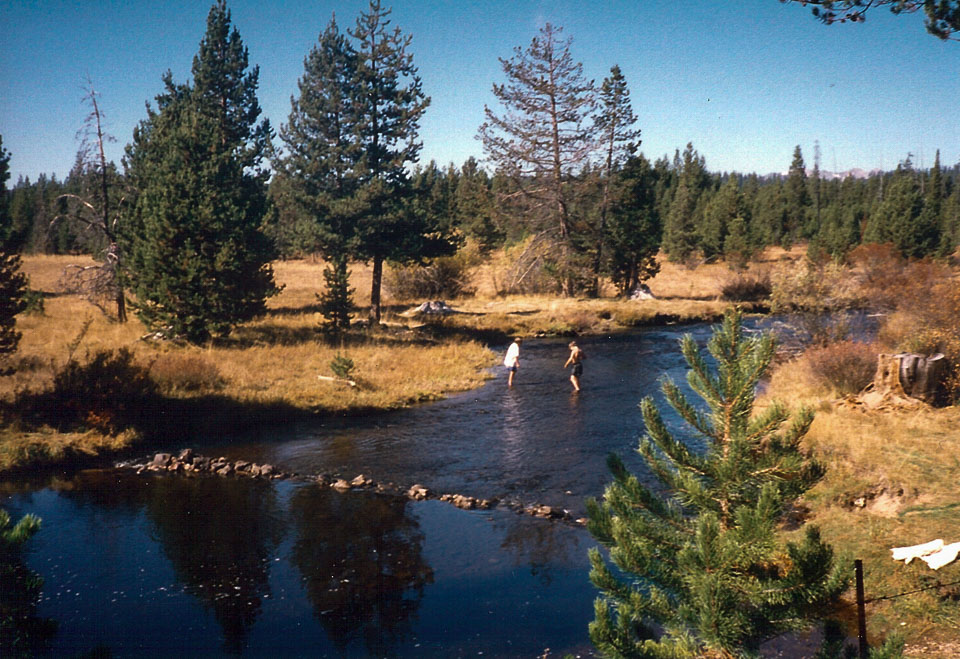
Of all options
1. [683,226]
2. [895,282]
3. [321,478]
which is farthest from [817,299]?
[683,226]

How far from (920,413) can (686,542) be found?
13772mm

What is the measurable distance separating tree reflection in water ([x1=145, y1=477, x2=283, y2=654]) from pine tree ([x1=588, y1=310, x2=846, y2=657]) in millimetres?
5799

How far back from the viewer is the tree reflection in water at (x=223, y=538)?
972 centimetres

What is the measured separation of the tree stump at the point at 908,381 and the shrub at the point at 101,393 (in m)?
18.7

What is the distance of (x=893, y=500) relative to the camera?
11.6 meters

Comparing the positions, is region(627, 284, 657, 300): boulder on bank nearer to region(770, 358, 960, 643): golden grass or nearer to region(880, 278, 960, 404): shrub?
region(880, 278, 960, 404): shrub

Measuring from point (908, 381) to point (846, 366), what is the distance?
2.35 metres

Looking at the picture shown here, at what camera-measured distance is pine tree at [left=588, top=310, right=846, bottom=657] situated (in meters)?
4.52

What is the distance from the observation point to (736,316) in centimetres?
516

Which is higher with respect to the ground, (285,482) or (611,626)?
(611,626)

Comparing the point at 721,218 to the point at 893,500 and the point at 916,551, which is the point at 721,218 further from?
the point at 916,551

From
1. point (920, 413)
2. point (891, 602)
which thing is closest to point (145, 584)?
point (891, 602)

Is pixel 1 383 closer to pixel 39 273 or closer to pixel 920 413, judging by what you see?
pixel 920 413

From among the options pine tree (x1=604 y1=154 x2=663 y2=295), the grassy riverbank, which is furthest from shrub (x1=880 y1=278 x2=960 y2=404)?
pine tree (x1=604 y1=154 x2=663 y2=295)
